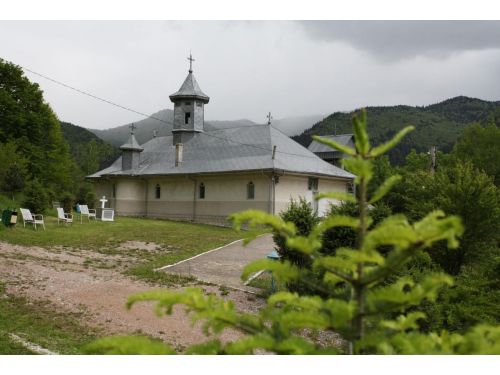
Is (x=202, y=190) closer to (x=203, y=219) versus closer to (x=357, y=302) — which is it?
(x=203, y=219)

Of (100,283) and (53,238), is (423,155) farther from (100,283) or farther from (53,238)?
(100,283)

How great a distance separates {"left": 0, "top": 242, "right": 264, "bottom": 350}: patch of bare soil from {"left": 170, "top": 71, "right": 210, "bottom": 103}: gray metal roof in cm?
2533

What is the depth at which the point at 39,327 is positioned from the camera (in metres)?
8.82

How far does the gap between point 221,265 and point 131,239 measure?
7.43 m

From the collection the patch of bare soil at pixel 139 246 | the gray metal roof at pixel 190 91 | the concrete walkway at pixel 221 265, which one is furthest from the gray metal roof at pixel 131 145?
the concrete walkway at pixel 221 265

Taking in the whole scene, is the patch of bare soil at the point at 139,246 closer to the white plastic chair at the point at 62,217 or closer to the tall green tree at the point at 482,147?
the white plastic chair at the point at 62,217

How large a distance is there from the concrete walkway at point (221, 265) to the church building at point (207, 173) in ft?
32.8

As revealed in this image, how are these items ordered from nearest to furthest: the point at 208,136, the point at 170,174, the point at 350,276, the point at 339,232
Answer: the point at 350,276 < the point at 339,232 < the point at 170,174 < the point at 208,136

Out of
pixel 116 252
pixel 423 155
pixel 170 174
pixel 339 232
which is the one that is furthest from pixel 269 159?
pixel 423 155

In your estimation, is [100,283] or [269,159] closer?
[100,283]

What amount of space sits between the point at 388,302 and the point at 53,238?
21.0m

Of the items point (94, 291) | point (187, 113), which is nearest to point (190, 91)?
point (187, 113)

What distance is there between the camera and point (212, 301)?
2.44 metres

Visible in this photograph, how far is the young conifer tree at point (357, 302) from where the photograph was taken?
209 cm
